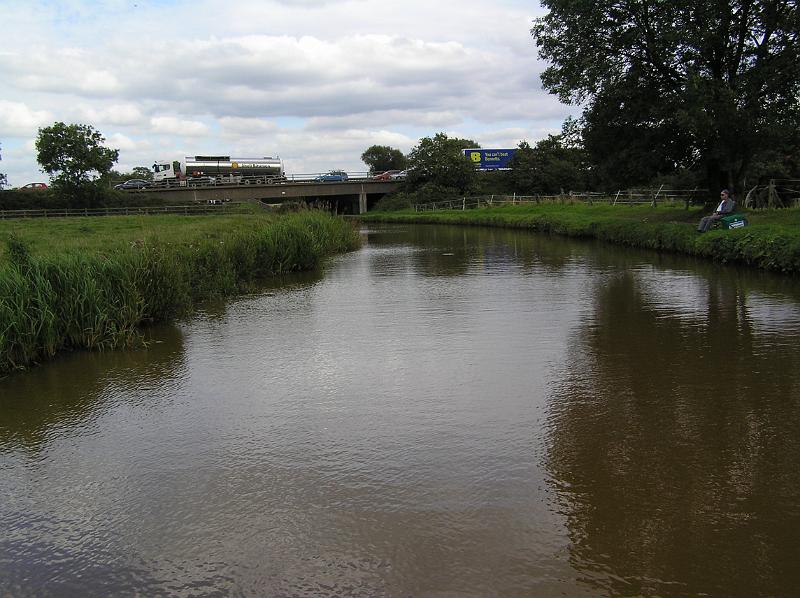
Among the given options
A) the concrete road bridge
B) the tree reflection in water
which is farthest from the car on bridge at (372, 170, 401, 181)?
the tree reflection in water

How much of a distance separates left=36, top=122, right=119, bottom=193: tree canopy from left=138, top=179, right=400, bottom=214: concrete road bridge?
744 cm

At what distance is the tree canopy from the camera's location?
5785cm

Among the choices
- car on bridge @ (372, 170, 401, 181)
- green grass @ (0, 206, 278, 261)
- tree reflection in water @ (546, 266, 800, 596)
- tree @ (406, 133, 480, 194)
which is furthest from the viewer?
car on bridge @ (372, 170, 401, 181)

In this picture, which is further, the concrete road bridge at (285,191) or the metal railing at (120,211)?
the concrete road bridge at (285,191)

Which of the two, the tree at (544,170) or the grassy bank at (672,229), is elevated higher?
the tree at (544,170)

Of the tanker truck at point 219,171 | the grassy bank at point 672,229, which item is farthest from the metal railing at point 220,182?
the grassy bank at point 672,229

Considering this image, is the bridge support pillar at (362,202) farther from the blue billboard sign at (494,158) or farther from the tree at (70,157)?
the tree at (70,157)

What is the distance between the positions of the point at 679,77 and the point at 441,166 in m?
49.1

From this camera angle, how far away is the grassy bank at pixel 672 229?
53.7 feet

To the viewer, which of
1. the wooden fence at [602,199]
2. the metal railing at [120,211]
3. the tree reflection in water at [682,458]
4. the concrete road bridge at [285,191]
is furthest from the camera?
the concrete road bridge at [285,191]

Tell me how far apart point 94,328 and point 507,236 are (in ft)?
90.0

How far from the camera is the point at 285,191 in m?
71.0

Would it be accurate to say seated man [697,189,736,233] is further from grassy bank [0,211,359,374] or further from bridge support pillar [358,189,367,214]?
bridge support pillar [358,189,367,214]

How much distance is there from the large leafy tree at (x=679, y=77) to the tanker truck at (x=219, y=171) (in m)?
50.2
